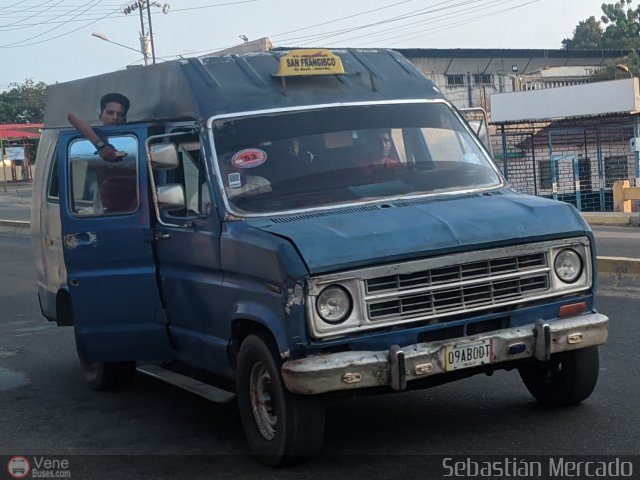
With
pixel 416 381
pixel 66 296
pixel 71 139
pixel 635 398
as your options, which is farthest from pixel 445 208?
pixel 66 296

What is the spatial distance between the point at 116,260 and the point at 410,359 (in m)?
2.53

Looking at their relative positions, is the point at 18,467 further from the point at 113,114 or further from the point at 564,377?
the point at 564,377

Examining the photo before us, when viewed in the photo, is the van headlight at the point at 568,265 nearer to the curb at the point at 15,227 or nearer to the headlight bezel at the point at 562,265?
the headlight bezel at the point at 562,265

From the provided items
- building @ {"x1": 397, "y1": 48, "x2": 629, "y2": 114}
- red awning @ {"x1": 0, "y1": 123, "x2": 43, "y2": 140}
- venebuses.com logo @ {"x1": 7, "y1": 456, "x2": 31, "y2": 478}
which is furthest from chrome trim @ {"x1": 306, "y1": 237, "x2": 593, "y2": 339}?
building @ {"x1": 397, "y1": 48, "x2": 629, "y2": 114}

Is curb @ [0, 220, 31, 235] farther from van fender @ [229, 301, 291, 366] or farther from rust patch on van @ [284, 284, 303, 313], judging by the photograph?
rust patch on van @ [284, 284, 303, 313]

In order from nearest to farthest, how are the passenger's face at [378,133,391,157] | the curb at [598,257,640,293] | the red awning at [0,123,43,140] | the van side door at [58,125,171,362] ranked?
the passenger's face at [378,133,391,157], the van side door at [58,125,171,362], the curb at [598,257,640,293], the red awning at [0,123,43,140]

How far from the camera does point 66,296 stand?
7.99 m

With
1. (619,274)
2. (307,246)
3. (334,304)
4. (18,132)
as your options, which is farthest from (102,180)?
(18,132)

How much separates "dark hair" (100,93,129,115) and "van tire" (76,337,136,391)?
6.60ft

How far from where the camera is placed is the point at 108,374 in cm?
785

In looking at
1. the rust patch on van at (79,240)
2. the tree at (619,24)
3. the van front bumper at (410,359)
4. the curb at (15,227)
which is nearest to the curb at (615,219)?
the curb at (15,227)

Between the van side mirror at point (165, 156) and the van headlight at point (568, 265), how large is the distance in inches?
92.5

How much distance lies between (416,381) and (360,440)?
0.85 m

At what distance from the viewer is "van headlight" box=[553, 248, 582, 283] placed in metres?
5.56
